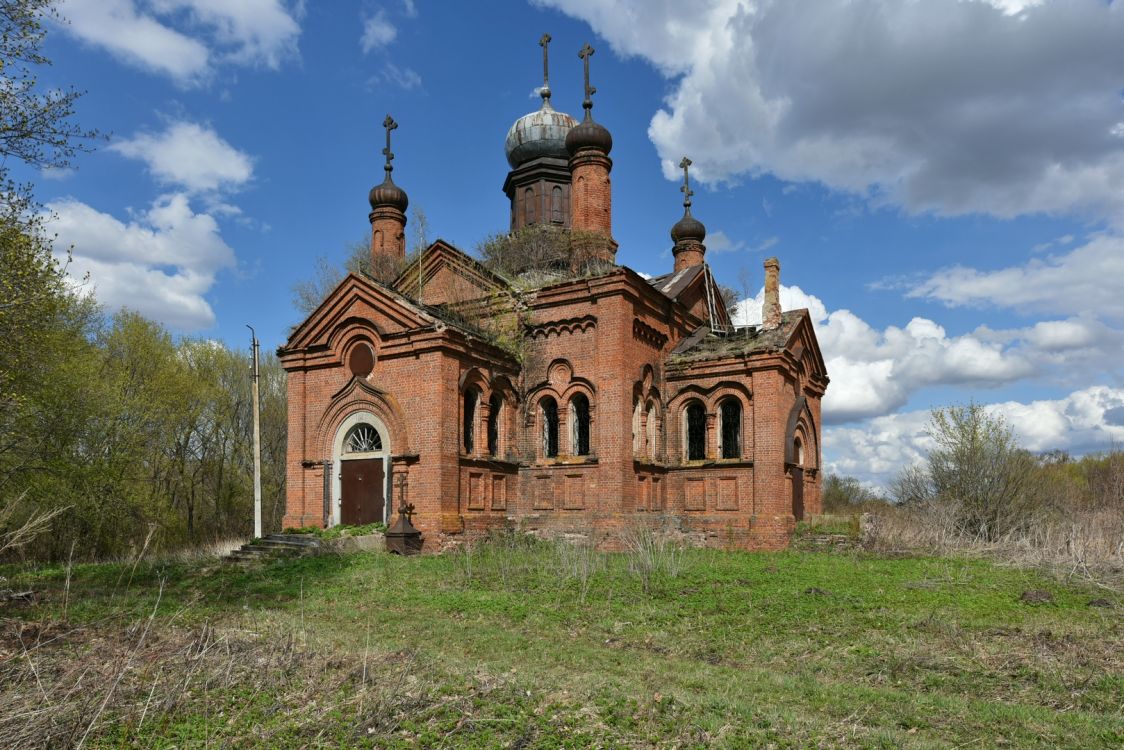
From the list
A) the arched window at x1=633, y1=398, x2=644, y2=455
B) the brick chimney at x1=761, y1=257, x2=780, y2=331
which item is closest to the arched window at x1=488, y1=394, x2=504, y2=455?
the arched window at x1=633, y1=398, x2=644, y2=455

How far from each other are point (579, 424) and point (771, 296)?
20.1 ft

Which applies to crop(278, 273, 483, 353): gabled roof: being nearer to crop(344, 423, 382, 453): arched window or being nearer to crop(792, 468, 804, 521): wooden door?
crop(344, 423, 382, 453): arched window

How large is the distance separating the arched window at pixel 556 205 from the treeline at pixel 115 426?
12.8 metres

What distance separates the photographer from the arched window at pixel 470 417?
17609 millimetres

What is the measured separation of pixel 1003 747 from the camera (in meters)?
5.35

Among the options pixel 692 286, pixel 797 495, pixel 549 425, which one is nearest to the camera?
pixel 549 425

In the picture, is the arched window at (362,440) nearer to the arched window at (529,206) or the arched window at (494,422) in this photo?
the arched window at (494,422)

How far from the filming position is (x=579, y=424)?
1853 cm

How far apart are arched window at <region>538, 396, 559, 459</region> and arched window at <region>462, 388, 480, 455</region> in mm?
1846

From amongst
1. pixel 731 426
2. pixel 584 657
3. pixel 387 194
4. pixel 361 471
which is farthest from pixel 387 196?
pixel 584 657

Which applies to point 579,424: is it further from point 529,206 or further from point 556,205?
point 529,206

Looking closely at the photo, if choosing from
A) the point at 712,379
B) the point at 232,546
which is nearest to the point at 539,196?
the point at 712,379

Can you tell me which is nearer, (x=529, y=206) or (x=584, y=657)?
(x=584, y=657)

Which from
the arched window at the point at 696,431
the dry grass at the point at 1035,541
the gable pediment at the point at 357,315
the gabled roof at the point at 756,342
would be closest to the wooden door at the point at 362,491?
the gable pediment at the point at 357,315
